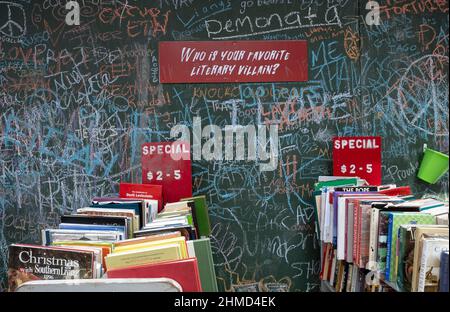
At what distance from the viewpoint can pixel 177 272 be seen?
1980mm

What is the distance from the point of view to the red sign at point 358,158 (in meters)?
4.87

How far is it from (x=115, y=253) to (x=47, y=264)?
286 mm

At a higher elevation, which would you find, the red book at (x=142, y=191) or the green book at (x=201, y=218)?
the red book at (x=142, y=191)

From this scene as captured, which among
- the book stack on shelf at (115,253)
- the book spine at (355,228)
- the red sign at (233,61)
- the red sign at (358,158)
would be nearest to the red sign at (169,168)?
the red sign at (233,61)

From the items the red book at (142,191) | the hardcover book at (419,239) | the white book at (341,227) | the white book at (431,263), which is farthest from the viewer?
the red book at (142,191)

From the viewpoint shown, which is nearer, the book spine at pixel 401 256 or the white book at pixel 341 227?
the book spine at pixel 401 256

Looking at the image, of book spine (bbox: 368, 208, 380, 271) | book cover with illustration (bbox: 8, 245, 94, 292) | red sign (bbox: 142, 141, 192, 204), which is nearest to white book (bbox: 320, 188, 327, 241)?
book spine (bbox: 368, 208, 380, 271)

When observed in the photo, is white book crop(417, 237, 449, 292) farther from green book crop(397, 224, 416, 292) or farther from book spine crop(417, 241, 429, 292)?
green book crop(397, 224, 416, 292)

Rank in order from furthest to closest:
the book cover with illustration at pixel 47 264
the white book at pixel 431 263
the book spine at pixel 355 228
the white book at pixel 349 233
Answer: the white book at pixel 349 233, the book spine at pixel 355 228, the white book at pixel 431 263, the book cover with illustration at pixel 47 264

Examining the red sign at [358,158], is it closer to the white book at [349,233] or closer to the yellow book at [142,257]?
the white book at [349,233]

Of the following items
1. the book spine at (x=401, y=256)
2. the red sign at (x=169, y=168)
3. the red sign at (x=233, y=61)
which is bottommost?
the book spine at (x=401, y=256)

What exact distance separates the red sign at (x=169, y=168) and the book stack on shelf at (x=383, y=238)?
3.86 ft

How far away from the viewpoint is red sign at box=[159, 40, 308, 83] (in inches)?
198

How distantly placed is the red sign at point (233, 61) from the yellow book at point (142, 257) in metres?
3.12
